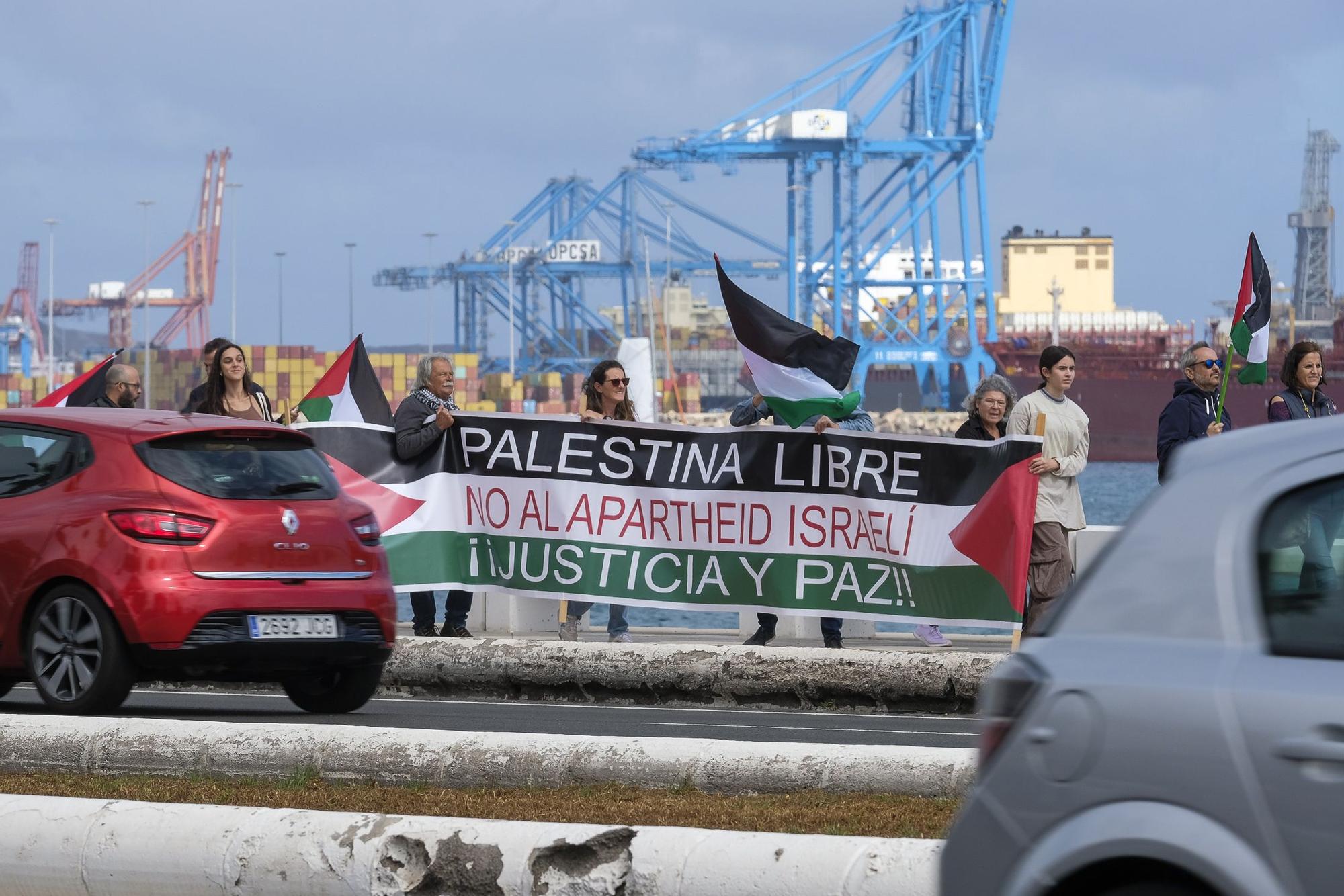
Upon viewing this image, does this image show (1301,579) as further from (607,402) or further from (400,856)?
(607,402)

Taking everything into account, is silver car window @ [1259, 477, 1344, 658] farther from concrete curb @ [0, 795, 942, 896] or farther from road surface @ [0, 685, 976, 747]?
road surface @ [0, 685, 976, 747]

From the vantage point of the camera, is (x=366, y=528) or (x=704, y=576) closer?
(x=366, y=528)

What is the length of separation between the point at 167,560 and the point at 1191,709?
19.8 feet

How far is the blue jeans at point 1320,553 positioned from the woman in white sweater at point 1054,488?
24.2ft

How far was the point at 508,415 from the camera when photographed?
12336 millimetres

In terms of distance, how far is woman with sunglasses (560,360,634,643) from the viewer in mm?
12008

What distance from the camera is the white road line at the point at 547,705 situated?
31.2 feet

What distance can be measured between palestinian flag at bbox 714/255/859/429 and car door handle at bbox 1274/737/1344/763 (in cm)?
854

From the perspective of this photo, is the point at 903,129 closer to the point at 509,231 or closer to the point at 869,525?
the point at 509,231

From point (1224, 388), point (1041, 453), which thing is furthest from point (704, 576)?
point (1224, 388)

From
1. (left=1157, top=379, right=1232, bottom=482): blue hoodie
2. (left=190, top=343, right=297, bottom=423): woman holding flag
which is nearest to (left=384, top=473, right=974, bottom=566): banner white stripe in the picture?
(left=190, top=343, right=297, bottom=423): woman holding flag

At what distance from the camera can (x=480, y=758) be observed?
22.3 ft

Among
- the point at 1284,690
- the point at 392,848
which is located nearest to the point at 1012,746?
the point at 1284,690

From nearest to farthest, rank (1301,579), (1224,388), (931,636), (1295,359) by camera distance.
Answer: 1. (1301,579)
2. (1295,359)
3. (1224,388)
4. (931,636)
